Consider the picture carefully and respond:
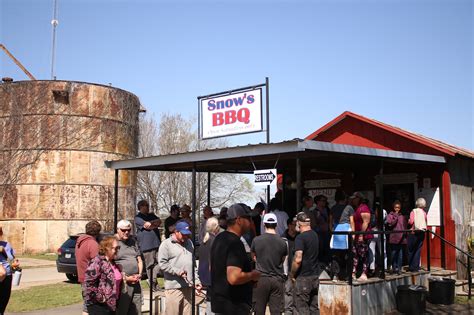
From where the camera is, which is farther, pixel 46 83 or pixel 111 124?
pixel 111 124

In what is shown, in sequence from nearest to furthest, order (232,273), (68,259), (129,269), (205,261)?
(232,273)
(129,269)
(205,261)
(68,259)

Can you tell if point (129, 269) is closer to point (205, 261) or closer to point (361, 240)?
point (205, 261)

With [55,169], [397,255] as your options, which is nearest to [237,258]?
[397,255]

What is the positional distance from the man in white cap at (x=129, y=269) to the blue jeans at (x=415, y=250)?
6681 millimetres

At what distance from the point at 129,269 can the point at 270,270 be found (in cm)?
186

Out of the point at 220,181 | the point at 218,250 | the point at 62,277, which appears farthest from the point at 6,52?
the point at 218,250

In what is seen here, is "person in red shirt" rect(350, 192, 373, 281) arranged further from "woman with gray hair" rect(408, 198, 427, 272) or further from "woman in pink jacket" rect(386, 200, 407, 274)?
"woman with gray hair" rect(408, 198, 427, 272)

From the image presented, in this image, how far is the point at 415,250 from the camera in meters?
11.2

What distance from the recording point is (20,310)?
35.6 feet

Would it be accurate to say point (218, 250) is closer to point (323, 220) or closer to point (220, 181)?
point (323, 220)

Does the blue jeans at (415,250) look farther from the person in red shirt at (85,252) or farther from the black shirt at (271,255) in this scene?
the person in red shirt at (85,252)

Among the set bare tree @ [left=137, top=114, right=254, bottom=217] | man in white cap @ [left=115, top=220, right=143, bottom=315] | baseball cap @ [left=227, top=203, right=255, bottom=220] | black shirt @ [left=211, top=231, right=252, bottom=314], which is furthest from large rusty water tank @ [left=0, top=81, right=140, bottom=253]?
black shirt @ [left=211, top=231, right=252, bottom=314]

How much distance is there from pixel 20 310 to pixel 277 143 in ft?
21.6

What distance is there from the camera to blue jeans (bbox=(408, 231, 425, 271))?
36.7 feet
